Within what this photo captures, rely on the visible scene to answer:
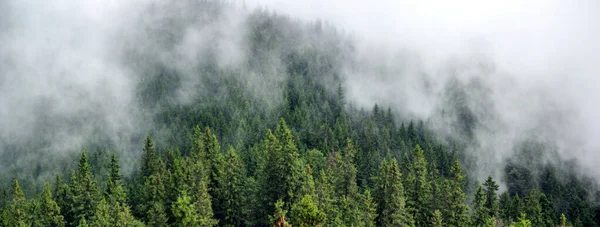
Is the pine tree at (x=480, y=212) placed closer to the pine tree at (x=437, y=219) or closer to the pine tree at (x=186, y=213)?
the pine tree at (x=437, y=219)

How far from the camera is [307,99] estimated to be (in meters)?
191

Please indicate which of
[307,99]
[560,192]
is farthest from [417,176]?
[307,99]

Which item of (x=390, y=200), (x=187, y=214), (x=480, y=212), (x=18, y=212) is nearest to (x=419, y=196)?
(x=390, y=200)

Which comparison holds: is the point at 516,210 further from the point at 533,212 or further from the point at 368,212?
the point at 368,212

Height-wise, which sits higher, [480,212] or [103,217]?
[480,212]

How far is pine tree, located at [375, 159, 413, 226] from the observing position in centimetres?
6294

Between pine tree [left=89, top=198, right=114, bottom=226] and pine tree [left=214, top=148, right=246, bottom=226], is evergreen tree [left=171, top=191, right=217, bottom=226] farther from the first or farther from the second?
pine tree [left=214, top=148, right=246, bottom=226]

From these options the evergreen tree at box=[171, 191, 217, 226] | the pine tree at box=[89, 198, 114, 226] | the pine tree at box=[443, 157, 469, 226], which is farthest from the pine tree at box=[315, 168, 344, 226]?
the pine tree at box=[89, 198, 114, 226]

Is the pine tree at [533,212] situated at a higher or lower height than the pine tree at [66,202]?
higher

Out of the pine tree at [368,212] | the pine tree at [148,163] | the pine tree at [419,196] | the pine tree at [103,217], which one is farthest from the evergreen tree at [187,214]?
the pine tree at [419,196]

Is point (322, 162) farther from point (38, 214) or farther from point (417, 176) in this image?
point (38, 214)

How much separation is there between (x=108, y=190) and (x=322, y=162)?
149 feet

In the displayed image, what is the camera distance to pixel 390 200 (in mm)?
63844

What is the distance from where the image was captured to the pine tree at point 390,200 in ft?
207
